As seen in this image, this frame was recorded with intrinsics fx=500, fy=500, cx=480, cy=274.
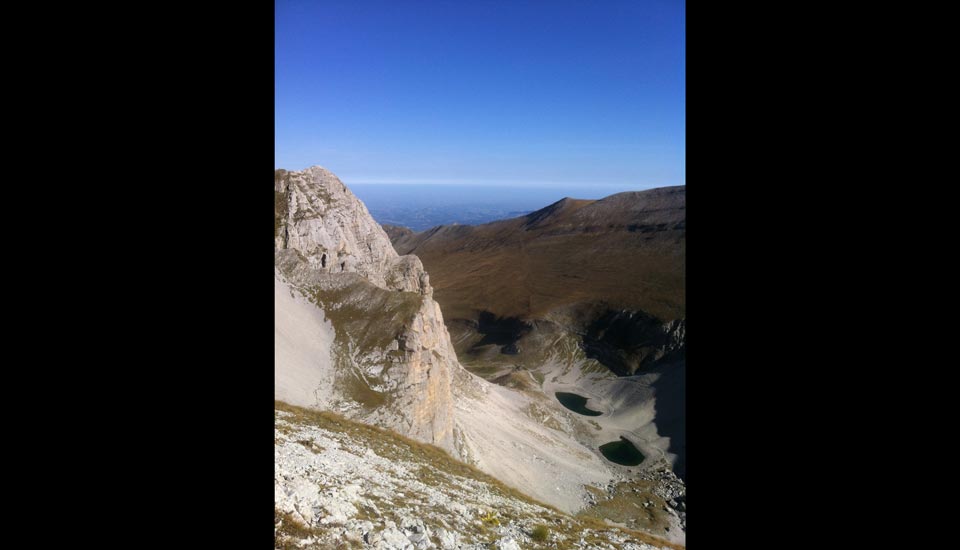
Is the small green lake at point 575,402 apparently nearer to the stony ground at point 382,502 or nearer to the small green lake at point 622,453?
the small green lake at point 622,453

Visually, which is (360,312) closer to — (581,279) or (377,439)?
(377,439)

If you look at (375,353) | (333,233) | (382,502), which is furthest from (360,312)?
(382,502)

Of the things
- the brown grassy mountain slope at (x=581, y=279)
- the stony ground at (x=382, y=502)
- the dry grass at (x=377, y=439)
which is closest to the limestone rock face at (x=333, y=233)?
the dry grass at (x=377, y=439)

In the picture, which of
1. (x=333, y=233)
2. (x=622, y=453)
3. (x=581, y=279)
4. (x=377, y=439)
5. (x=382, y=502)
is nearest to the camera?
(x=382, y=502)

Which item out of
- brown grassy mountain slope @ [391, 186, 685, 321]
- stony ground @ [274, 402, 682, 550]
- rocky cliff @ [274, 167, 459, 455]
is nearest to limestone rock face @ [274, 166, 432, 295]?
rocky cliff @ [274, 167, 459, 455]
